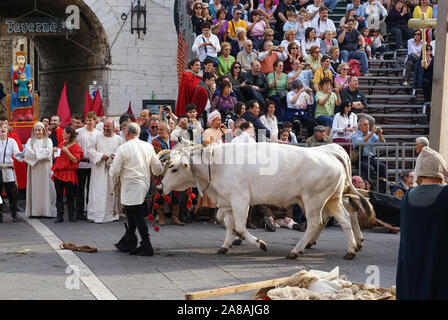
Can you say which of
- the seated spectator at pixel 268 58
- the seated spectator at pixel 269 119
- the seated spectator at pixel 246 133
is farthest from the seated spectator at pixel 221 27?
the seated spectator at pixel 246 133

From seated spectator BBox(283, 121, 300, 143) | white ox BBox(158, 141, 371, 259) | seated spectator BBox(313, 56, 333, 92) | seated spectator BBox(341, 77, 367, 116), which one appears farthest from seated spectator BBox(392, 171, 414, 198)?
seated spectator BBox(313, 56, 333, 92)

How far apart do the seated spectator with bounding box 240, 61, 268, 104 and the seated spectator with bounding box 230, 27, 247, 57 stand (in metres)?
1.21

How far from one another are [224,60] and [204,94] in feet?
6.26

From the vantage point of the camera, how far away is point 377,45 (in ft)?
67.8

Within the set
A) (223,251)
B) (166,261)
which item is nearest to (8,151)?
(166,261)

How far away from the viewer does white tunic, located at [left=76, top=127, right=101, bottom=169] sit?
14328mm

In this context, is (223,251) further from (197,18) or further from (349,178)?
(197,18)

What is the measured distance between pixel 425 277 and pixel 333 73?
504 inches

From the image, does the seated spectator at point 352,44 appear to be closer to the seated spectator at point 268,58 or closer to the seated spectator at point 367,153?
the seated spectator at point 268,58

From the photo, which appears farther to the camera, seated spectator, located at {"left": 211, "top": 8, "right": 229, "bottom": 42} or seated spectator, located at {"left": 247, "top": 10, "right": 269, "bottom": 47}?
seated spectator, located at {"left": 247, "top": 10, "right": 269, "bottom": 47}

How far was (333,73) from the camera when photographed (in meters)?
18.3

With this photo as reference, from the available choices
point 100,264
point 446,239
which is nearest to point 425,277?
point 446,239

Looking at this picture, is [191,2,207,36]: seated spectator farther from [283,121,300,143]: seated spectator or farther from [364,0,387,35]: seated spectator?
[364,0,387,35]: seated spectator

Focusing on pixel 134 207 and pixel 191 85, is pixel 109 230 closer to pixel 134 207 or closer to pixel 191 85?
pixel 134 207
